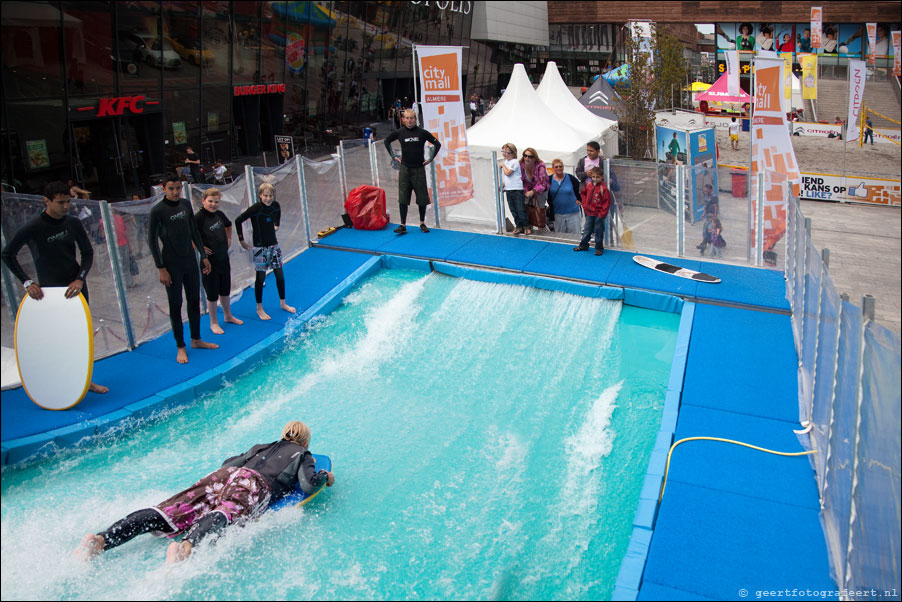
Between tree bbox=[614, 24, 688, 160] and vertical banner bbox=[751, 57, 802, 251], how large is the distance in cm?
1032

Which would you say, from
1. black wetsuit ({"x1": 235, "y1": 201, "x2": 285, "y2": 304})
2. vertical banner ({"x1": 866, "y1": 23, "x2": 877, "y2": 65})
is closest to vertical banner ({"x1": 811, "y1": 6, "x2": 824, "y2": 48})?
vertical banner ({"x1": 866, "y1": 23, "x2": 877, "y2": 65})

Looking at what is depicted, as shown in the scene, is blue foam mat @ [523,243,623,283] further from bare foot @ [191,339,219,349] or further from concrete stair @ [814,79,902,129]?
concrete stair @ [814,79,902,129]

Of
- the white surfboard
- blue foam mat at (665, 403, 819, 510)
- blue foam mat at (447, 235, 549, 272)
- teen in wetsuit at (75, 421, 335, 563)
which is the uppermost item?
blue foam mat at (447, 235, 549, 272)

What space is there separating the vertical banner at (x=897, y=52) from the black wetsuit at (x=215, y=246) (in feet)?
136

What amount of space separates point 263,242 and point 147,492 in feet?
12.6

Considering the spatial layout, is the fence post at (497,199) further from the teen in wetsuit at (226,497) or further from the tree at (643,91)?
the tree at (643,91)

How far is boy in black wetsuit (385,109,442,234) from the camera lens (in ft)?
37.2

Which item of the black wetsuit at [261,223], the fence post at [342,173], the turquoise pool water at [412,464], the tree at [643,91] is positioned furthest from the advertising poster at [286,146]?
the black wetsuit at [261,223]

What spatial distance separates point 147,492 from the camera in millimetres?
5691

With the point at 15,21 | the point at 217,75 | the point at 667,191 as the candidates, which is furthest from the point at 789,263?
the point at 217,75

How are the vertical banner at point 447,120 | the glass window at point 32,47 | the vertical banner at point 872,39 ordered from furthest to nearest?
the vertical banner at point 872,39, the glass window at point 32,47, the vertical banner at point 447,120

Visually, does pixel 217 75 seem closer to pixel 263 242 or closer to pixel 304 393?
pixel 263 242

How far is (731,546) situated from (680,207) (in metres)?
6.60

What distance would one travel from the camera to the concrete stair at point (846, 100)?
35.1m
